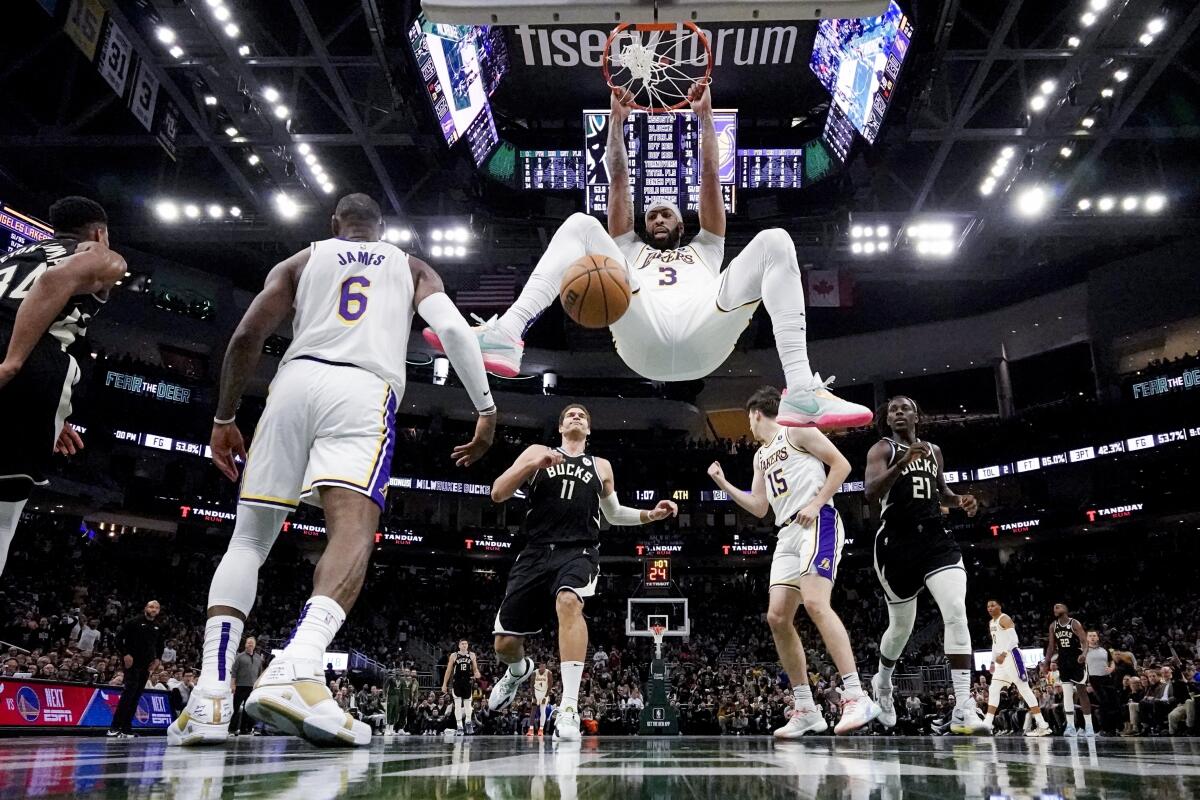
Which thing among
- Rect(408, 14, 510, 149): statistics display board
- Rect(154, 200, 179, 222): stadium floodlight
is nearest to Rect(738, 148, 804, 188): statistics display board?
Rect(408, 14, 510, 149): statistics display board

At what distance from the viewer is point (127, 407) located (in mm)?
24703

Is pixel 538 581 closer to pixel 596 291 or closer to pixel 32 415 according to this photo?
pixel 596 291

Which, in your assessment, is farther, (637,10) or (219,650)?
(637,10)

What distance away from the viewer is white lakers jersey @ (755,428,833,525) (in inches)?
222

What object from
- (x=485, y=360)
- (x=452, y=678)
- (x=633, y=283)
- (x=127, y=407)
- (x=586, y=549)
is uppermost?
Result: (x=127, y=407)

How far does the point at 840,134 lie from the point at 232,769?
46.2 ft

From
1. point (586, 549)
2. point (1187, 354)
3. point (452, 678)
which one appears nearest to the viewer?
point (586, 549)

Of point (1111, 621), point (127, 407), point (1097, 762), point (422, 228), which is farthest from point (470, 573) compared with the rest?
point (1097, 762)

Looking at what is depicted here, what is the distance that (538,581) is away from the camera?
5219 millimetres

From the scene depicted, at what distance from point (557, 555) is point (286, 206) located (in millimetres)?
12526

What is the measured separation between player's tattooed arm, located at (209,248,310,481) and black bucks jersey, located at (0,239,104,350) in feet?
2.23

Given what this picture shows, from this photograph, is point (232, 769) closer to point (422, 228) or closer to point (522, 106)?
point (422, 228)

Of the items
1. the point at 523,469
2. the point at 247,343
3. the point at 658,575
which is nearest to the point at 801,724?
the point at 523,469

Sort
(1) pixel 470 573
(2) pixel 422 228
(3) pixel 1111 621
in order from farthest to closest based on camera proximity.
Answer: (1) pixel 470 573
(3) pixel 1111 621
(2) pixel 422 228
